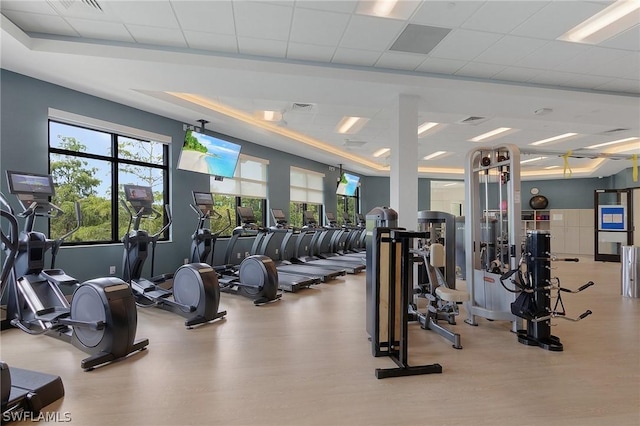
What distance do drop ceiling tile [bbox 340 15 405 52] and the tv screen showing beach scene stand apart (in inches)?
151

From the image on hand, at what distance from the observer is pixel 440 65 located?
467 cm

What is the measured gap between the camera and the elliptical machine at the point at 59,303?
2893 mm

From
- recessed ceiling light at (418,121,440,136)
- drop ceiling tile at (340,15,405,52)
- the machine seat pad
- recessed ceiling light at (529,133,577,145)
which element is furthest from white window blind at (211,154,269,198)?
recessed ceiling light at (529,133,577,145)

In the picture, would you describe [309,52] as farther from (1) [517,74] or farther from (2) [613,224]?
(2) [613,224]

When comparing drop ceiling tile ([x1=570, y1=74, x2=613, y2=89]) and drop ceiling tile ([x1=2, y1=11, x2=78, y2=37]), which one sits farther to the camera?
drop ceiling tile ([x1=570, y1=74, x2=613, y2=89])

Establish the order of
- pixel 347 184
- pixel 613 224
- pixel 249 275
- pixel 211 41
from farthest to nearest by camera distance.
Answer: pixel 347 184, pixel 613 224, pixel 249 275, pixel 211 41

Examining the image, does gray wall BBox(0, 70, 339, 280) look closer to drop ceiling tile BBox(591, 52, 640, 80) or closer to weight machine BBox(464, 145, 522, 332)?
weight machine BBox(464, 145, 522, 332)

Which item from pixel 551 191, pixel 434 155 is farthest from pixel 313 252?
pixel 551 191

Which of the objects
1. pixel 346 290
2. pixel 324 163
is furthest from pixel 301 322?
pixel 324 163

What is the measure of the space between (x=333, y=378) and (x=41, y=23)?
182 inches

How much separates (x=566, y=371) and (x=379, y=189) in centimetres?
1178

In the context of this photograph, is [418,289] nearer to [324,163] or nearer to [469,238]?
[469,238]

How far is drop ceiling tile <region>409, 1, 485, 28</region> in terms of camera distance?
3.34 metres

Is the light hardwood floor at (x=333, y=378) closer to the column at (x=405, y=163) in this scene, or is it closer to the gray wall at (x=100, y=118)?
the column at (x=405, y=163)
